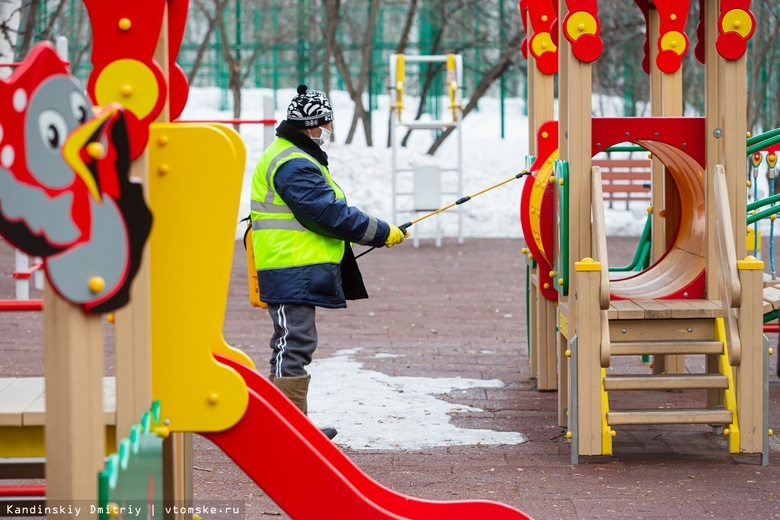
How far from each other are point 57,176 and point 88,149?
0.29 feet

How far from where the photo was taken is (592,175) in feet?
18.7

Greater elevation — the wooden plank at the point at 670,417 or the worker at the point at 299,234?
the worker at the point at 299,234

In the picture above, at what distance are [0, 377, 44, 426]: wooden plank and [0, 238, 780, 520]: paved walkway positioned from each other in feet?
2.23

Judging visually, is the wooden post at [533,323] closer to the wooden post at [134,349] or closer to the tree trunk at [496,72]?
the wooden post at [134,349]

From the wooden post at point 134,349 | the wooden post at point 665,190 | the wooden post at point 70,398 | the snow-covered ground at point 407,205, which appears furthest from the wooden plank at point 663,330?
the wooden post at point 70,398

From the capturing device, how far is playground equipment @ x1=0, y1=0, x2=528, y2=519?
8.77ft

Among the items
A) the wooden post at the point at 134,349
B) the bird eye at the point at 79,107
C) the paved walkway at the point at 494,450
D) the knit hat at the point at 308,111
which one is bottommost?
the paved walkway at the point at 494,450

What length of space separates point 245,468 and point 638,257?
4596 millimetres

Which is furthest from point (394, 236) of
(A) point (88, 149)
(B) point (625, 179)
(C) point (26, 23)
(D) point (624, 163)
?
(D) point (624, 163)

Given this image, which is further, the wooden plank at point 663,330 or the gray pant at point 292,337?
the wooden plank at point 663,330

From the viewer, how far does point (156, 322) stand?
338cm

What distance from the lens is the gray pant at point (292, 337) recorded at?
5.49 meters

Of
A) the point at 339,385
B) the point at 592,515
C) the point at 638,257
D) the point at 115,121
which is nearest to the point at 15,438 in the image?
the point at 115,121

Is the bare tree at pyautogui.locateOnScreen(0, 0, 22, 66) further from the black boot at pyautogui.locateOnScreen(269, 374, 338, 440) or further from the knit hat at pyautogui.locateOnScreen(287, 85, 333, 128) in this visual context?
the black boot at pyautogui.locateOnScreen(269, 374, 338, 440)
